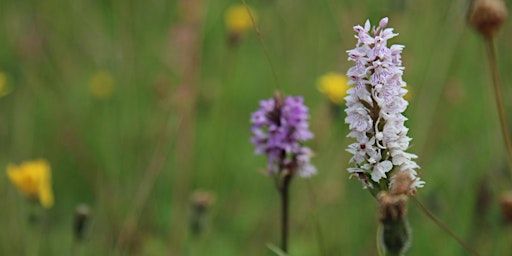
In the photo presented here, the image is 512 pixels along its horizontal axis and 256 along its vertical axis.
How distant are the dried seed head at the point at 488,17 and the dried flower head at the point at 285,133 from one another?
0.88 feet

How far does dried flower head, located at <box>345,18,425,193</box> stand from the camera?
0.86 m

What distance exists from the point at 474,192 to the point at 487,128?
1.51ft

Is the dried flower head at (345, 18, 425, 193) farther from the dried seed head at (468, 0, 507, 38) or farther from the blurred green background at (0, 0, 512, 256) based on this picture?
the blurred green background at (0, 0, 512, 256)

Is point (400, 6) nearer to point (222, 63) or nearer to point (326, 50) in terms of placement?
point (326, 50)

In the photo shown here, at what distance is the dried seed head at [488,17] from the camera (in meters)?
1.03

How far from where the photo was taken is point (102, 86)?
2301 mm

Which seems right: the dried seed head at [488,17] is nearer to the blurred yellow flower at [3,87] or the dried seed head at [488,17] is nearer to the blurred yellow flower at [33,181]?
the blurred yellow flower at [33,181]

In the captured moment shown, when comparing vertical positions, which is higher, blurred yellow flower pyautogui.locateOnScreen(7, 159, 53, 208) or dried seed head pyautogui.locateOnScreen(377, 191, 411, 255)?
dried seed head pyautogui.locateOnScreen(377, 191, 411, 255)

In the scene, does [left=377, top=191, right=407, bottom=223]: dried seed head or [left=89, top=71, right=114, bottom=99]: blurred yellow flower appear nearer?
[left=377, top=191, right=407, bottom=223]: dried seed head

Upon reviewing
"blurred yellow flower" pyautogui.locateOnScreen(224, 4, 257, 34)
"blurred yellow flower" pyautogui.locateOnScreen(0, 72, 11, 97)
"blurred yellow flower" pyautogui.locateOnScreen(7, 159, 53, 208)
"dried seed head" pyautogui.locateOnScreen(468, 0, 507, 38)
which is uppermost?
"blurred yellow flower" pyautogui.locateOnScreen(224, 4, 257, 34)

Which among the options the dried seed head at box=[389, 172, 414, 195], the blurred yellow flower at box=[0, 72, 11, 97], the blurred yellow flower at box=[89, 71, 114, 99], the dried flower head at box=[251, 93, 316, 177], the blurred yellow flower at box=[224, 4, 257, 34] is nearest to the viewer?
the dried seed head at box=[389, 172, 414, 195]

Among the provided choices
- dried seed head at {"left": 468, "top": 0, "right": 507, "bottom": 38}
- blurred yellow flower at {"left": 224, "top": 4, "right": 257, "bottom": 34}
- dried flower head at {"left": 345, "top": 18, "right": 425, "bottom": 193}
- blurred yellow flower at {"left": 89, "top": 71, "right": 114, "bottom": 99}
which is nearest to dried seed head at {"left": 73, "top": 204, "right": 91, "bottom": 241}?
dried flower head at {"left": 345, "top": 18, "right": 425, "bottom": 193}

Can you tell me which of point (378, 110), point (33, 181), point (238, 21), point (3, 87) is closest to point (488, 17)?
point (378, 110)

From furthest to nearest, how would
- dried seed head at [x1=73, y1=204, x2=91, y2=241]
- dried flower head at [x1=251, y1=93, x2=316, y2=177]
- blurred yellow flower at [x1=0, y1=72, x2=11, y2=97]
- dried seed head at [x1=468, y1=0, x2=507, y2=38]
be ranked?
blurred yellow flower at [x1=0, y1=72, x2=11, y2=97]
dried seed head at [x1=73, y1=204, x2=91, y2=241]
dried flower head at [x1=251, y1=93, x2=316, y2=177]
dried seed head at [x1=468, y1=0, x2=507, y2=38]
